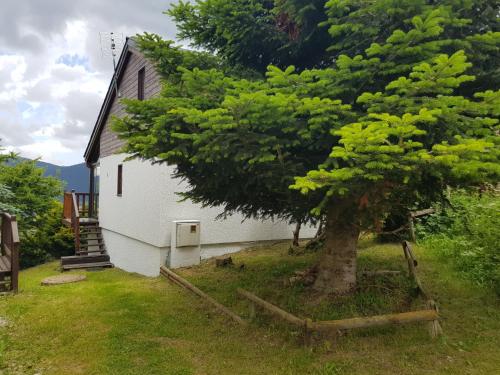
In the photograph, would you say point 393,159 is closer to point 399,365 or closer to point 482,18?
point 399,365

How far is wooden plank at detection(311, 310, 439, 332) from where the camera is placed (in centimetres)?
373

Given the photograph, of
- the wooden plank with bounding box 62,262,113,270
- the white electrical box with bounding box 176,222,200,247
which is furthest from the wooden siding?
the wooden plank with bounding box 62,262,113,270

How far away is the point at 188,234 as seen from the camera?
848 cm

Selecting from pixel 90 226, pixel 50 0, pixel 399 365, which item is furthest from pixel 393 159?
pixel 90 226

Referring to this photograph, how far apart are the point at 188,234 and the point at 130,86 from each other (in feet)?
21.2

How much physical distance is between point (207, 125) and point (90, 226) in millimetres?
12794

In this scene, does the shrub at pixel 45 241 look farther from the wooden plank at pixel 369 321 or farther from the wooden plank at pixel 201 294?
the wooden plank at pixel 369 321

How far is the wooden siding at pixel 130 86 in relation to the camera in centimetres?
1030

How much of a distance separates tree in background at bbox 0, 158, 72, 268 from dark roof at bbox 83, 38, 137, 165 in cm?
234

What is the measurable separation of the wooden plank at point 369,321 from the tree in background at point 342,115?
99 centimetres

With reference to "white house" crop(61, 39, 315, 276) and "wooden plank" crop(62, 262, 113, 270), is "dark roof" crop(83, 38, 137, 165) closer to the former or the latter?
"white house" crop(61, 39, 315, 276)

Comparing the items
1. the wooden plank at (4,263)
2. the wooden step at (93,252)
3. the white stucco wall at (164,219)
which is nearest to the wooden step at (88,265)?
the white stucco wall at (164,219)

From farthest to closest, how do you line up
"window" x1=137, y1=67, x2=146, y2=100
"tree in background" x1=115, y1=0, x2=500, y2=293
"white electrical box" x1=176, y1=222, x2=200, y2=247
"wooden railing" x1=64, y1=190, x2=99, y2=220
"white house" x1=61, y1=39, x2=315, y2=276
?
1. "wooden railing" x1=64, y1=190, x2=99, y2=220
2. "window" x1=137, y1=67, x2=146, y2=100
3. "white house" x1=61, y1=39, x2=315, y2=276
4. "white electrical box" x1=176, y1=222, x2=200, y2=247
5. "tree in background" x1=115, y1=0, x2=500, y2=293

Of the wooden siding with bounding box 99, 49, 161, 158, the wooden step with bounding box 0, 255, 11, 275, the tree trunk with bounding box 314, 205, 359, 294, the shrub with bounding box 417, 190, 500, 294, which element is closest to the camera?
the tree trunk with bounding box 314, 205, 359, 294
